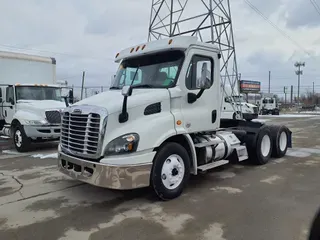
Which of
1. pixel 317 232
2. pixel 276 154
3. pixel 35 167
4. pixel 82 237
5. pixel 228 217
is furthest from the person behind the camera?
pixel 276 154

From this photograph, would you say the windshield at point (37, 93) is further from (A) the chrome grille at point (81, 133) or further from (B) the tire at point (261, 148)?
(B) the tire at point (261, 148)

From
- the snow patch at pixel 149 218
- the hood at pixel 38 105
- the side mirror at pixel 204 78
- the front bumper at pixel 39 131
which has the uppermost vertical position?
the side mirror at pixel 204 78

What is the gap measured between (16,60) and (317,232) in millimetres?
12366

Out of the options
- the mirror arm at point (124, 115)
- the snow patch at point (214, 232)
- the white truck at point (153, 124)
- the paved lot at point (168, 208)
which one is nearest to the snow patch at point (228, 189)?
the paved lot at point (168, 208)

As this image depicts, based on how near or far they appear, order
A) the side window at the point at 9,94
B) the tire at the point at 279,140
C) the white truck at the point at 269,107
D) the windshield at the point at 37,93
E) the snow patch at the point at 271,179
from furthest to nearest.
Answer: the white truck at the point at 269,107 → the side window at the point at 9,94 → the windshield at the point at 37,93 → the tire at the point at 279,140 → the snow patch at the point at 271,179

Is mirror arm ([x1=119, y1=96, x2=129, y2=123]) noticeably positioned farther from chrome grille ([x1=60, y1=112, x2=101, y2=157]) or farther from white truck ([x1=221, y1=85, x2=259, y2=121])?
white truck ([x1=221, y1=85, x2=259, y2=121])

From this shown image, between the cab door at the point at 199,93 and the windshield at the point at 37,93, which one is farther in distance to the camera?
the windshield at the point at 37,93

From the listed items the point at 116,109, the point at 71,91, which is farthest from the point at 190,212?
the point at 71,91

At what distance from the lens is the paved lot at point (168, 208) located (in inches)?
145

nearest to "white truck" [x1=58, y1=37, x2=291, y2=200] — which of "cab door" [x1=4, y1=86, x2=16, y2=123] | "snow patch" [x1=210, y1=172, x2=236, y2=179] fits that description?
"snow patch" [x1=210, y1=172, x2=236, y2=179]

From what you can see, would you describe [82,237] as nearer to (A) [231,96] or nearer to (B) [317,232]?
(B) [317,232]

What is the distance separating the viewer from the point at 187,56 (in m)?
5.15

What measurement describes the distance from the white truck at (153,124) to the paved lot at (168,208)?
45cm

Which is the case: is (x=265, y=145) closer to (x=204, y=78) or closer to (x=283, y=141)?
(x=283, y=141)
